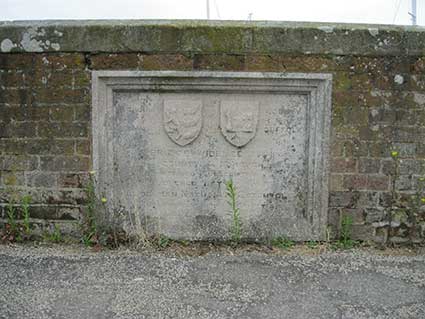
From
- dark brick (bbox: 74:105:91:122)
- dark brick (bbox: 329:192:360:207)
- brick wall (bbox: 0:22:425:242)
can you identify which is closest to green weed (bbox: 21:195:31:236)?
brick wall (bbox: 0:22:425:242)

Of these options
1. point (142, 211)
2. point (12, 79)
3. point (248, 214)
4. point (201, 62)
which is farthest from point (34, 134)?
point (248, 214)

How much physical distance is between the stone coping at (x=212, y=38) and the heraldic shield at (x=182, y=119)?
434 mm

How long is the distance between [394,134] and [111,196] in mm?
2501

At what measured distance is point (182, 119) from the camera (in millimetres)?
3859

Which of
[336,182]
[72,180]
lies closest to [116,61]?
[72,180]

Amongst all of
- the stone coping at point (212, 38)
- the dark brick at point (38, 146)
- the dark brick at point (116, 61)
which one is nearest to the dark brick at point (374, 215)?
the stone coping at point (212, 38)

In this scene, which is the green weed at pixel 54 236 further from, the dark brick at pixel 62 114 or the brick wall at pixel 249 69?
the dark brick at pixel 62 114

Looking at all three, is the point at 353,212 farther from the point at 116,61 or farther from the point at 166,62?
the point at 116,61

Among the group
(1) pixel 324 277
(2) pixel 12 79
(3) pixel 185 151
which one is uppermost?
(2) pixel 12 79

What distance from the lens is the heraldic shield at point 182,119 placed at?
386 cm

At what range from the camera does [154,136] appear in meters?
3.92

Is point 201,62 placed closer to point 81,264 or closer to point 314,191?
point 314,191

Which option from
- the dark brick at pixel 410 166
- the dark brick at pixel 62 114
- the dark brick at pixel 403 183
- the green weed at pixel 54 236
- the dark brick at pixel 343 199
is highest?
the dark brick at pixel 62 114

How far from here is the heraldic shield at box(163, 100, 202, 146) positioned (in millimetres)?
3855
